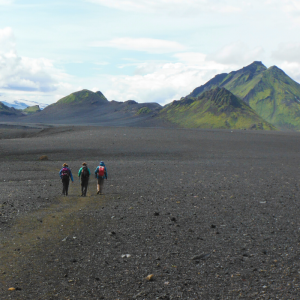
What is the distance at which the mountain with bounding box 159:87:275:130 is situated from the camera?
171750mm

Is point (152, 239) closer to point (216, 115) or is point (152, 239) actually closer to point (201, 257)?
point (201, 257)

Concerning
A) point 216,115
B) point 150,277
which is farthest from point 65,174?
point 216,115

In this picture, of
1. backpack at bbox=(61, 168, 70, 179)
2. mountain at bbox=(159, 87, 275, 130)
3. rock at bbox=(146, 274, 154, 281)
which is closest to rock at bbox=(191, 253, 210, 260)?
rock at bbox=(146, 274, 154, 281)

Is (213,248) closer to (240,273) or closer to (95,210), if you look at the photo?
(240,273)

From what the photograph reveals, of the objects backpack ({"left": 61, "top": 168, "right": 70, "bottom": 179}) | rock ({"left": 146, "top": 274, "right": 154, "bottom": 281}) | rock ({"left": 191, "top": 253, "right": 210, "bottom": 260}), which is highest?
backpack ({"left": 61, "top": 168, "right": 70, "bottom": 179})

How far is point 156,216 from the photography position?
1288cm

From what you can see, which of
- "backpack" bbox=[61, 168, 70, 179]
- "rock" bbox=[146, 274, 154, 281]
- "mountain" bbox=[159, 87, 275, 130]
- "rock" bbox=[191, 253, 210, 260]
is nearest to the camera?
"rock" bbox=[146, 274, 154, 281]

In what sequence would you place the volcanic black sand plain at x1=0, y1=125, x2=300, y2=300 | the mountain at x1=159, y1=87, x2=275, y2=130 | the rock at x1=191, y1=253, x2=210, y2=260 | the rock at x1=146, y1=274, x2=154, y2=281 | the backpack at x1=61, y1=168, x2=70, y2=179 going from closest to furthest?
the volcanic black sand plain at x1=0, y1=125, x2=300, y2=300
the rock at x1=146, y1=274, x2=154, y2=281
the rock at x1=191, y1=253, x2=210, y2=260
the backpack at x1=61, y1=168, x2=70, y2=179
the mountain at x1=159, y1=87, x2=275, y2=130

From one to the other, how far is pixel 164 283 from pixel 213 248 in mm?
2509

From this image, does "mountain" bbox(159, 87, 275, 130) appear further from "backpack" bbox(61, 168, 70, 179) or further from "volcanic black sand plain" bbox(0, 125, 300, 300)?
"backpack" bbox(61, 168, 70, 179)

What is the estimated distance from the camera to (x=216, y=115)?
181875 mm

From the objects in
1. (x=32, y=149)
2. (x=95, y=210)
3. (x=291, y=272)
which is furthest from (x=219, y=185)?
(x=32, y=149)

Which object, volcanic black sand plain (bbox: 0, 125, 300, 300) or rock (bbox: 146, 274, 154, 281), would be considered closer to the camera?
volcanic black sand plain (bbox: 0, 125, 300, 300)

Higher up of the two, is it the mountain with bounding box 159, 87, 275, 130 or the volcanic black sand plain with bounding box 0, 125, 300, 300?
the mountain with bounding box 159, 87, 275, 130
